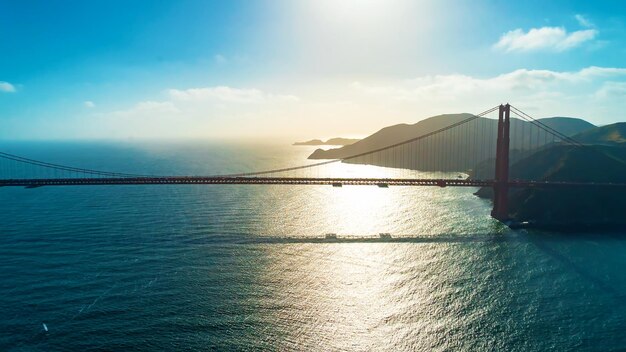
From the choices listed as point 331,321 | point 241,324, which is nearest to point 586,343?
point 331,321

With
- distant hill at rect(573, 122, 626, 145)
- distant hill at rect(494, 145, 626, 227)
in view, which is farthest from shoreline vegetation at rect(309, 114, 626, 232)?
distant hill at rect(573, 122, 626, 145)

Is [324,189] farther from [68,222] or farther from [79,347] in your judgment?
[79,347]

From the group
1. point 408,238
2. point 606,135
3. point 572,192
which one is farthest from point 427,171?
point 408,238

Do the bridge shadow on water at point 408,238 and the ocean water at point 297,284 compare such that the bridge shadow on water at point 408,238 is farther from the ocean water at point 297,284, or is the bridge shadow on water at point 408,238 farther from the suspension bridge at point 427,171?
the suspension bridge at point 427,171

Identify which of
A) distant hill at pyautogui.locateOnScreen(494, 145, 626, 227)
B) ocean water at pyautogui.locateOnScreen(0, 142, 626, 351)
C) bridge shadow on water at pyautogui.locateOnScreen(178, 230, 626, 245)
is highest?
distant hill at pyautogui.locateOnScreen(494, 145, 626, 227)

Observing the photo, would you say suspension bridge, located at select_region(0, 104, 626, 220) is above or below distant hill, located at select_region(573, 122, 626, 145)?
below

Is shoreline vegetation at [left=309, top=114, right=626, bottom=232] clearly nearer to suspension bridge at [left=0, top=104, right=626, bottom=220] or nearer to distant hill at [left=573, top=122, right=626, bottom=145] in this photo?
suspension bridge at [left=0, top=104, right=626, bottom=220]

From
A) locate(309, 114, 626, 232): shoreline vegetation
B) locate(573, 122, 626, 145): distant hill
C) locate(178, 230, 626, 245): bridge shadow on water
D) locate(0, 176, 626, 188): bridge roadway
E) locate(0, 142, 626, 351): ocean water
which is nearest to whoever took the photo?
locate(0, 142, 626, 351): ocean water
